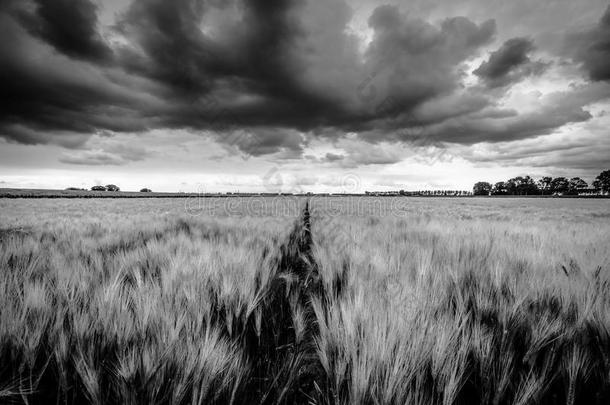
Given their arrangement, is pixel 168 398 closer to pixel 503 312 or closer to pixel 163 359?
pixel 163 359

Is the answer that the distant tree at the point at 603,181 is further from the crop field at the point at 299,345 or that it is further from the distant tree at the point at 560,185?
the crop field at the point at 299,345

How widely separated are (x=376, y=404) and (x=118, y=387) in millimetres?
973

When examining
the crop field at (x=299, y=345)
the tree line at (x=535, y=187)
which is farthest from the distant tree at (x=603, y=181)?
the crop field at (x=299, y=345)

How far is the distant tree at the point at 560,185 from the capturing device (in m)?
127

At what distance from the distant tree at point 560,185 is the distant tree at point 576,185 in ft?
4.05

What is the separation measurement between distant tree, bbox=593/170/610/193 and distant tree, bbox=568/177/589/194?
73.4ft

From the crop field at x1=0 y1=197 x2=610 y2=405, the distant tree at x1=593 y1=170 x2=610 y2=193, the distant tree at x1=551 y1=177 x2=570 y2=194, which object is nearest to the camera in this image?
the crop field at x1=0 y1=197 x2=610 y2=405

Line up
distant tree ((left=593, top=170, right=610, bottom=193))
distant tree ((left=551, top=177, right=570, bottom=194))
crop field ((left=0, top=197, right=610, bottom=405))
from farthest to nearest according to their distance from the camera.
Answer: distant tree ((left=551, top=177, right=570, bottom=194)) → distant tree ((left=593, top=170, right=610, bottom=193)) → crop field ((left=0, top=197, right=610, bottom=405))

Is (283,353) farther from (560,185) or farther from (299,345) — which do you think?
(560,185)

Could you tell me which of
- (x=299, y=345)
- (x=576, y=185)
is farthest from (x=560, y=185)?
(x=299, y=345)

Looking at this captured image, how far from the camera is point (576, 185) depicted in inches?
5094

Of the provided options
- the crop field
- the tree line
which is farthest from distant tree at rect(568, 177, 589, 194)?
the crop field

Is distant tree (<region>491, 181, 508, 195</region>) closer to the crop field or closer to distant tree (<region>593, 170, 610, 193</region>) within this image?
distant tree (<region>593, 170, 610, 193</region>)

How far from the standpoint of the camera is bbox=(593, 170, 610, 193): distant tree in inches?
3935
